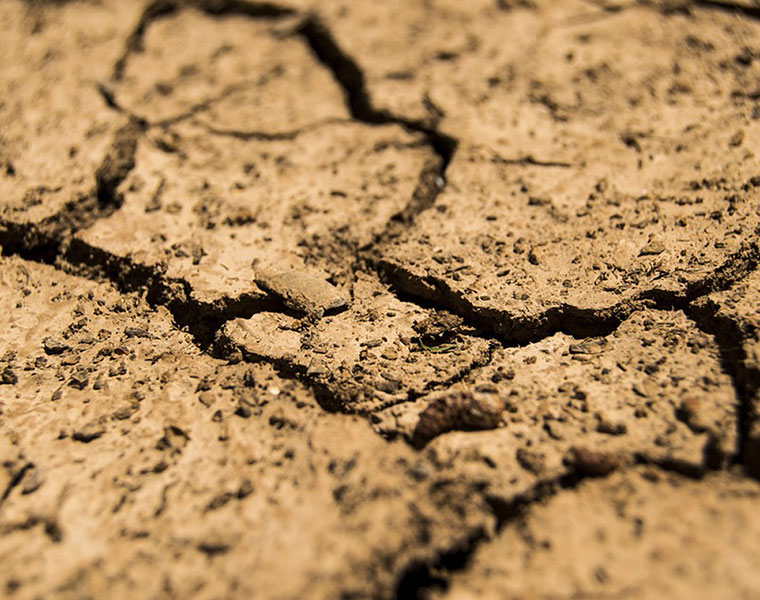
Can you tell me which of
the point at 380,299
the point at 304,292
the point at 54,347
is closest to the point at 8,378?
the point at 54,347

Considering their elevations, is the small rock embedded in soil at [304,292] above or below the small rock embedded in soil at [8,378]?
above

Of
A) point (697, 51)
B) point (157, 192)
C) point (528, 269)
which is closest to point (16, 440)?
point (157, 192)

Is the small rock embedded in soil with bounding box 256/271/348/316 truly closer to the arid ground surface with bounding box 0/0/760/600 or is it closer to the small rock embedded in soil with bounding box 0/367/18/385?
the arid ground surface with bounding box 0/0/760/600

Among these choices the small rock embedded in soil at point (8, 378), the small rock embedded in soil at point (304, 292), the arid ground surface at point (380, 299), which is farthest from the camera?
the small rock embedded in soil at point (304, 292)

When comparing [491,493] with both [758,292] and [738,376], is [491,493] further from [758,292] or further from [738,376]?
[758,292]

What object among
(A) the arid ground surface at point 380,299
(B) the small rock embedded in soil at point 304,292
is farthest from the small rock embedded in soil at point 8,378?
(B) the small rock embedded in soil at point 304,292

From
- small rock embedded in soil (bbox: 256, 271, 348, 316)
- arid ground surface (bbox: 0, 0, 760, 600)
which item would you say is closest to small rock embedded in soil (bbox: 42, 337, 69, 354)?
arid ground surface (bbox: 0, 0, 760, 600)

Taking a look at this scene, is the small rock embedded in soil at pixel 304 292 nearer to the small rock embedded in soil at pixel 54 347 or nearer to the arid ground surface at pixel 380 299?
the arid ground surface at pixel 380 299

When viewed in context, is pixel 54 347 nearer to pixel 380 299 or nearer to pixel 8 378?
pixel 8 378

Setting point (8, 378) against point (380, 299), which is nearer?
point (8, 378)
